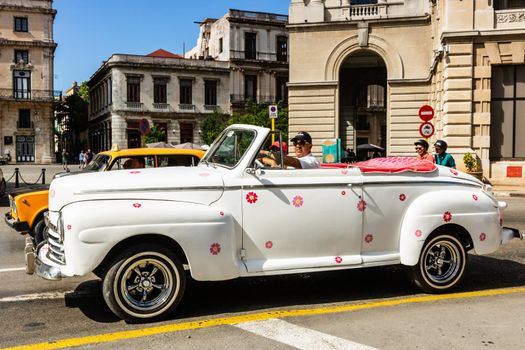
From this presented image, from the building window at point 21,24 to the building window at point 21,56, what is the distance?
2.34m

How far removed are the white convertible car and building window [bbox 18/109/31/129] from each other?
60.1 metres

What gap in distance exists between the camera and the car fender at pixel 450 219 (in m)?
5.87

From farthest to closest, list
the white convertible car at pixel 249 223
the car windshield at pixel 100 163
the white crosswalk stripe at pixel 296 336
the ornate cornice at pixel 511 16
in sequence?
the ornate cornice at pixel 511 16, the car windshield at pixel 100 163, the white convertible car at pixel 249 223, the white crosswalk stripe at pixel 296 336

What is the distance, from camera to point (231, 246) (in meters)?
5.21

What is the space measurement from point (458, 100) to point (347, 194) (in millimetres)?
19301

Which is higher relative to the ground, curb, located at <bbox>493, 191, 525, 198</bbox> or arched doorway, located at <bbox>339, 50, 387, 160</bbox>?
arched doorway, located at <bbox>339, 50, 387, 160</bbox>

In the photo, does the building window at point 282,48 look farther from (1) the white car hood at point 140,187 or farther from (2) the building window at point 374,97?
(1) the white car hood at point 140,187

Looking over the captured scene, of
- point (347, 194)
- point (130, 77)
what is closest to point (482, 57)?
point (347, 194)

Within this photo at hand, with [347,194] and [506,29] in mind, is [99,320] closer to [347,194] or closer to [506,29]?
[347,194]

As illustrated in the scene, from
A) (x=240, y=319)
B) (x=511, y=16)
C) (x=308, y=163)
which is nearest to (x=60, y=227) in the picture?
(x=240, y=319)

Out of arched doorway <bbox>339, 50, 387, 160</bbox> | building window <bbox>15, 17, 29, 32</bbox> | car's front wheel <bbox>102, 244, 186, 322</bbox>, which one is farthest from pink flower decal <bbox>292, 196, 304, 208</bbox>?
building window <bbox>15, 17, 29, 32</bbox>

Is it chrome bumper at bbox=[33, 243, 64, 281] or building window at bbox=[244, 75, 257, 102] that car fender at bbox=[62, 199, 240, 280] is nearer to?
chrome bumper at bbox=[33, 243, 64, 281]

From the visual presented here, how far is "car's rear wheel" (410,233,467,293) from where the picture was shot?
19.6 feet

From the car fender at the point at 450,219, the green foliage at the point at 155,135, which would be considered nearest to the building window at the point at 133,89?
Answer: the green foliage at the point at 155,135
